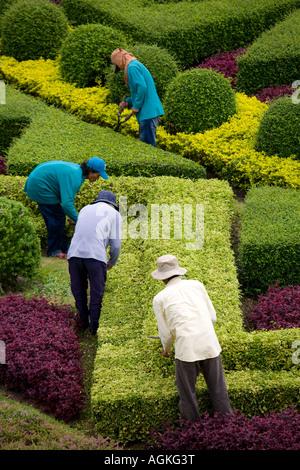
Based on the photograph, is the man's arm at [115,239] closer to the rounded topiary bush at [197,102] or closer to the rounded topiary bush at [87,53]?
the rounded topiary bush at [197,102]

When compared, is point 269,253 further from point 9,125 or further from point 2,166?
point 9,125

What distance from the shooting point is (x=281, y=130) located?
9.93 m

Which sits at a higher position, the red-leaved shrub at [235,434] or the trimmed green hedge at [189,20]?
the trimmed green hedge at [189,20]

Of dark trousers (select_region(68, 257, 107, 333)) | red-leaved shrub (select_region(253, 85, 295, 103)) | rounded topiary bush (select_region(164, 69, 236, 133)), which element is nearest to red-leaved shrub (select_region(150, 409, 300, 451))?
dark trousers (select_region(68, 257, 107, 333))

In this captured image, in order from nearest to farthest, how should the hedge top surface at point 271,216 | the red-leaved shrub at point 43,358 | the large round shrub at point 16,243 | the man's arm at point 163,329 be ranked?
the man's arm at point 163,329 → the red-leaved shrub at point 43,358 → the large round shrub at point 16,243 → the hedge top surface at point 271,216

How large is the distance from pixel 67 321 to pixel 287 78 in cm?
797

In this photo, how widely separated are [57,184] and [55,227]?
0.63m

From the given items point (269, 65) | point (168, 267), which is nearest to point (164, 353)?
point (168, 267)

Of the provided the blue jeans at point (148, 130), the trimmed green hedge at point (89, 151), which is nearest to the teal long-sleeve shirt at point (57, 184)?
the trimmed green hedge at point (89, 151)

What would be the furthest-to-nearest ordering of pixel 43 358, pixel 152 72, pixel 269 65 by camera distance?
pixel 269 65 → pixel 152 72 → pixel 43 358

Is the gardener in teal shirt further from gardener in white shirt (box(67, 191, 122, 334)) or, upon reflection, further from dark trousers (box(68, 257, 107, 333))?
dark trousers (box(68, 257, 107, 333))

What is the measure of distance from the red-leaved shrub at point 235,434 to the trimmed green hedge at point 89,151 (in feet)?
16.5

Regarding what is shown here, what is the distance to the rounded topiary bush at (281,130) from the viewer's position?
9891 mm
